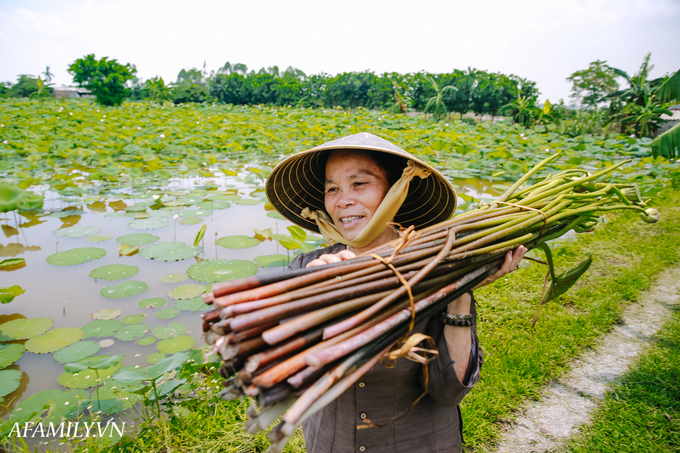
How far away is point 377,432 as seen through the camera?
1046 millimetres

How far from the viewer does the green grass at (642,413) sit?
178cm

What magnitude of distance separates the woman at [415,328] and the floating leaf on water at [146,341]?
4.92 ft

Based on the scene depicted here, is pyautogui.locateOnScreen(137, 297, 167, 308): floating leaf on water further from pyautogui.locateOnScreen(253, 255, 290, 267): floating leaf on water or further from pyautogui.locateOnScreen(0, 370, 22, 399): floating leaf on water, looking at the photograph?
pyautogui.locateOnScreen(253, 255, 290, 267): floating leaf on water

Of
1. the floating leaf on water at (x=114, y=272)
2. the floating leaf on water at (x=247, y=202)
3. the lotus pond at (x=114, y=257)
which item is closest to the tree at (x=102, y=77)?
the lotus pond at (x=114, y=257)

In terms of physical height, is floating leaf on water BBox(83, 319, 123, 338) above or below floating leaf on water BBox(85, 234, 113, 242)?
below

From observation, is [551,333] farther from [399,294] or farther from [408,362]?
[399,294]

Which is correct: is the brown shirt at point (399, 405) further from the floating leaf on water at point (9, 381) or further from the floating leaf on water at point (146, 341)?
the floating leaf on water at point (9, 381)

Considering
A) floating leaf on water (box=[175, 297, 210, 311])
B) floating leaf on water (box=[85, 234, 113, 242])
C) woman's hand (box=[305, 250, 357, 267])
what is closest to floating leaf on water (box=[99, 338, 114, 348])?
floating leaf on water (box=[175, 297, 210, 311])

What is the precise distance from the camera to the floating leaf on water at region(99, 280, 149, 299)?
2832mm

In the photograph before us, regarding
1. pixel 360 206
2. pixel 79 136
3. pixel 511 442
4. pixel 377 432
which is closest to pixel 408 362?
pixel 377 432

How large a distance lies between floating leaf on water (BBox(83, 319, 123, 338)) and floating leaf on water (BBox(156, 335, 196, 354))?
1.19 feet

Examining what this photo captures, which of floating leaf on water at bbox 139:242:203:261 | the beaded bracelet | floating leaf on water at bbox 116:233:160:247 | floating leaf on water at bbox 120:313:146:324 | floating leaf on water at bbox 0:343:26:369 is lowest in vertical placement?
floating leaf on water at bbox 0:343:26:369

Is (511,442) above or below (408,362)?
below

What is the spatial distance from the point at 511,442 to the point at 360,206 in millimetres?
1489
